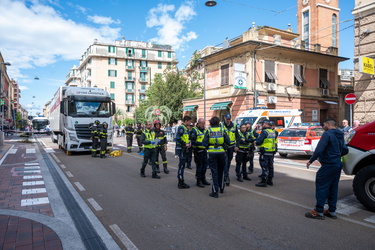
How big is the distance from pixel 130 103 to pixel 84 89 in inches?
2099

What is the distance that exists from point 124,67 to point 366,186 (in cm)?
6687

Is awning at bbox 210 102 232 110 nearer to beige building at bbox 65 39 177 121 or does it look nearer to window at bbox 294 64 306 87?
window at bbox 294 64 306 87

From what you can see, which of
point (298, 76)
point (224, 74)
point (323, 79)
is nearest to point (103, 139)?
point (224, 74)

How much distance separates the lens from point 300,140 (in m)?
13.2

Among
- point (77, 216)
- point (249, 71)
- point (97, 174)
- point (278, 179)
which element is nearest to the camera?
point (77, 216)

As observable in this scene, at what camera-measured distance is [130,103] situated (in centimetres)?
6788

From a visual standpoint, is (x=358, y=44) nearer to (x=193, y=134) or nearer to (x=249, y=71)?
(x=249, y=71)

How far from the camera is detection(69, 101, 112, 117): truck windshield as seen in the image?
14523mm

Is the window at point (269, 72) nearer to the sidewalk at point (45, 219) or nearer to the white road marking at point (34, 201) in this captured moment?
the sidewalk at point (45, 219)

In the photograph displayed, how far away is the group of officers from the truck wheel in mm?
2272

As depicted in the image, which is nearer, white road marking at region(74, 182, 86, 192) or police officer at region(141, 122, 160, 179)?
white road marking at region(74, 182, 86, 192)

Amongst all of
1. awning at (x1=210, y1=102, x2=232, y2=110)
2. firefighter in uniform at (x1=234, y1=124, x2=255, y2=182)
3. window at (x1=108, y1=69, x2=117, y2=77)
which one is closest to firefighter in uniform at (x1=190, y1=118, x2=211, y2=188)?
firefighter in uniform at (x1=234, y1=124, x2=255, y2=182)

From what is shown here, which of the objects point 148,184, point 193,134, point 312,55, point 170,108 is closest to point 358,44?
point 312,55

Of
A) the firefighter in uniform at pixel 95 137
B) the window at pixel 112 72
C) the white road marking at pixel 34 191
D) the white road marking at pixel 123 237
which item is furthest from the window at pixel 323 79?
the window at pixel 112 72
